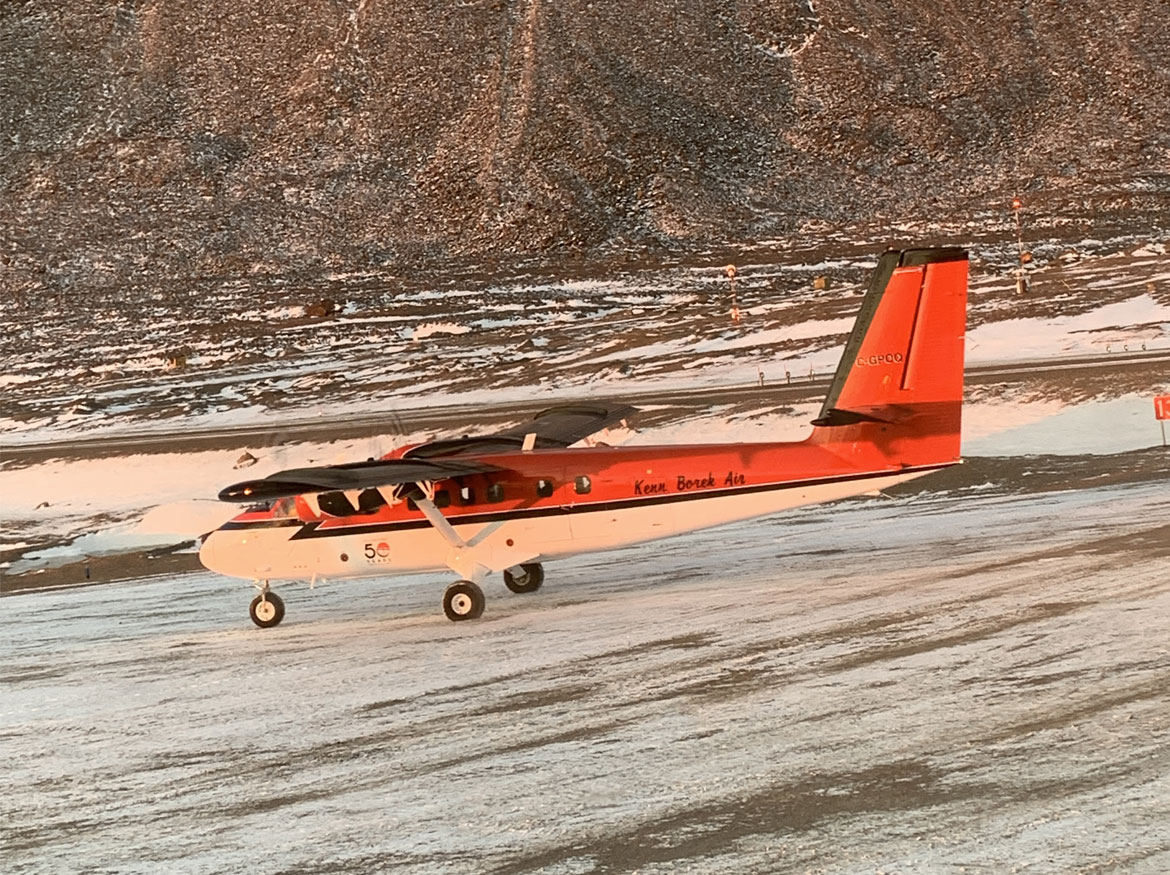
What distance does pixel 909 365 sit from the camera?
789 inches

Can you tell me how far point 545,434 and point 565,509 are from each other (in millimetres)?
2723

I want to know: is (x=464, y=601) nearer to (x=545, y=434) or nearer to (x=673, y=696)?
(x=545, y=434)

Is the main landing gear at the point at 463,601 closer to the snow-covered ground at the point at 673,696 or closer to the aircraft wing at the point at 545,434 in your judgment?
the snow-covered ground at the point at 673,696

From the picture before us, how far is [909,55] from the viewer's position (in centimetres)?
11669

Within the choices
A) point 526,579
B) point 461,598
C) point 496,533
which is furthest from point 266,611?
point 526,579

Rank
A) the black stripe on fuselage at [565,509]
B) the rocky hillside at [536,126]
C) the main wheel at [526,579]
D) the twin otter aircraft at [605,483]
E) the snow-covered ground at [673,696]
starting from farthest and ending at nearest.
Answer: the rocky hillside at [536,126]
the main wheel at [526,579]
the black stripe on fuselage at [565,509]
the twin otter aircraft at [605,483]
the snow-covered ground at [673,696]

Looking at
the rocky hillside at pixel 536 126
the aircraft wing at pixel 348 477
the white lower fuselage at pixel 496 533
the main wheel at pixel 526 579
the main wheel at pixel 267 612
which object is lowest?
the main wheel at pixel 526 579

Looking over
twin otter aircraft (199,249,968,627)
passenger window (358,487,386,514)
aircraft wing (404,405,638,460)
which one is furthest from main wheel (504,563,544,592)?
passenger window (358,487,386,514)

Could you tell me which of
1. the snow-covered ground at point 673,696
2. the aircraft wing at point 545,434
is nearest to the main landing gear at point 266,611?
the snow-covered ground at point 673,696

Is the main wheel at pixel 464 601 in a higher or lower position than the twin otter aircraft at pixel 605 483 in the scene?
lower

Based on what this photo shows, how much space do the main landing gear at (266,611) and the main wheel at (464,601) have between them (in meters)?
2.88

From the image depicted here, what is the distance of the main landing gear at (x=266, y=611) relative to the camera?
21.9 meters

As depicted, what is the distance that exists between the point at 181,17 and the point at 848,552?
12030 centimetres

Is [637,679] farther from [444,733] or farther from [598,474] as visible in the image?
[598,474]
